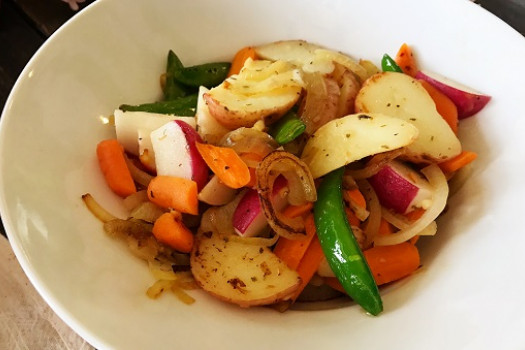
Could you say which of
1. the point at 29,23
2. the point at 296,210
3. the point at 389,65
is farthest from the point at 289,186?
the point at 29,23

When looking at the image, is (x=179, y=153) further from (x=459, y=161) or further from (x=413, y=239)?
(x=459, y=161)

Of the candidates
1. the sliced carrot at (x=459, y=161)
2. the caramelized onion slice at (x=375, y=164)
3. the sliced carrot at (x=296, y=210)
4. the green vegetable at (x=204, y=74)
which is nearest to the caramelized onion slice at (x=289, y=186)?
the sliced carrot at (x=296, y=210)

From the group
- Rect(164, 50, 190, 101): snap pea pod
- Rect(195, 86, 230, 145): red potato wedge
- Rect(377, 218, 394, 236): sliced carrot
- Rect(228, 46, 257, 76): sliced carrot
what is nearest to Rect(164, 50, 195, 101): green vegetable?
Rect(164, 50, 190, 101): snap pea pod

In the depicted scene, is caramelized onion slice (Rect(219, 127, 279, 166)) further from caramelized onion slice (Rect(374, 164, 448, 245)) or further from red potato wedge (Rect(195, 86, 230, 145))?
caramelized onion slice (Rect(374, 164, 448, 245))

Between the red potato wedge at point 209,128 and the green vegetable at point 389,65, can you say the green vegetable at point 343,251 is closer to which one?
the red potato wedge at point 209,128

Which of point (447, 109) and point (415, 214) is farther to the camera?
point (447, 109)

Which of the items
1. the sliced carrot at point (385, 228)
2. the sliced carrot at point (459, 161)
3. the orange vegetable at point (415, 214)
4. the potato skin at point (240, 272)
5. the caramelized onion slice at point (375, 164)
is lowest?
the sliced carrot at point (385, 228)
